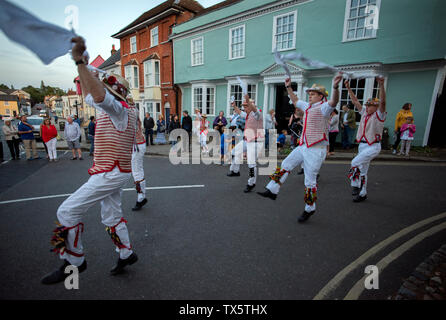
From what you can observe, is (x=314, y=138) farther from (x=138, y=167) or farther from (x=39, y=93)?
(x=39, y=93)

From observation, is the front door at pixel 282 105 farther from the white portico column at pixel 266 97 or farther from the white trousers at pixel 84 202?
the white trousers at pixel 84 202

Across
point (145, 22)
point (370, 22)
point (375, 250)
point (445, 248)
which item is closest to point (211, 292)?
point (375, 250)

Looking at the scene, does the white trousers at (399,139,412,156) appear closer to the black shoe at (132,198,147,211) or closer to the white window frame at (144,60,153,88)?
the black shoe at (132,198,147,211)

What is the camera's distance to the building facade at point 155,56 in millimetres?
19734

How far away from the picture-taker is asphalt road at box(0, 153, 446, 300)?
2.50 m

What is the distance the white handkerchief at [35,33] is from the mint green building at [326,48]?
36.9 ft

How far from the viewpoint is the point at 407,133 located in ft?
29.2

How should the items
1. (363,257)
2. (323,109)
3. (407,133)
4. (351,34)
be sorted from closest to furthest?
(363,257) < (323,109) < (407,133) < (351,34)

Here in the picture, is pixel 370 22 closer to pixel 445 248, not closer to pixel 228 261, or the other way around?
pixel 445 248

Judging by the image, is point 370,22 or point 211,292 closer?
point 211,292

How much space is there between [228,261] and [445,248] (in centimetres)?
280

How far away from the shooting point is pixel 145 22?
21.4 meters

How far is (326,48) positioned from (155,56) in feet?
49.2

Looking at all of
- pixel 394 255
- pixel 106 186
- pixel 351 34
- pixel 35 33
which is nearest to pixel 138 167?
pixel 106 186
